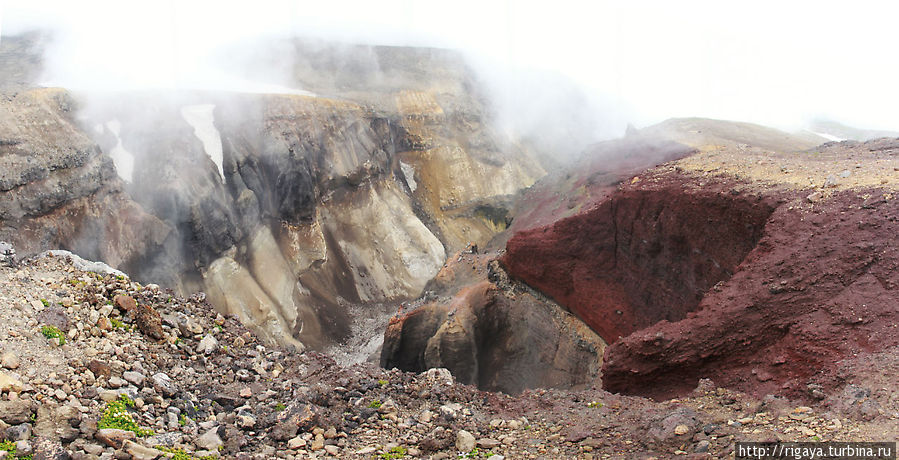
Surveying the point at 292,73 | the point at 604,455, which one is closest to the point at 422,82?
the point at 292,73

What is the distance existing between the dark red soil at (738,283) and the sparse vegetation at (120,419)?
904cm

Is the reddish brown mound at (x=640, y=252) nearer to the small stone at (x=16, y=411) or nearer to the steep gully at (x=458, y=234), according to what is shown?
the steep gully at (x=458, y=234)

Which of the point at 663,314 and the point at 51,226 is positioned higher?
the point at 663,314

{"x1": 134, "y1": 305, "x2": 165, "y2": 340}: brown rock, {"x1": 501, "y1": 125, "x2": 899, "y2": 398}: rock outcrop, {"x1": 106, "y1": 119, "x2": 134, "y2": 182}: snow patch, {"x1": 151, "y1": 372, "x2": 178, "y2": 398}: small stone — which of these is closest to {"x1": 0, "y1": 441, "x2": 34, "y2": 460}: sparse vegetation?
{"x1": 151, "y1": 372, "x2": 178, "y2": 398}: small stone

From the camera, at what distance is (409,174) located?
144 ft

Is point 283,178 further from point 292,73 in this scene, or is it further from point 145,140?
point 292,73

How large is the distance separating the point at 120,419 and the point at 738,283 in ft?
34.5

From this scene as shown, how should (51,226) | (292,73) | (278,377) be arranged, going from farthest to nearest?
(292,73)
(51,226)
(278,377)

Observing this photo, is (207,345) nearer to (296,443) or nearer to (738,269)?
(296,443)

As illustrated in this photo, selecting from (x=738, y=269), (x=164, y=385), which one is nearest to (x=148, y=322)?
(x=164, y=385)

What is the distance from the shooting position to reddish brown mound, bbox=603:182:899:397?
8227 millimetres

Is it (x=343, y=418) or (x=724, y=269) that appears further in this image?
(x=724, y=269)

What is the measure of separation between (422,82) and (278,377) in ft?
138

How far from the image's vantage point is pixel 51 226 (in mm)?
21672
